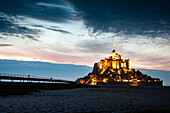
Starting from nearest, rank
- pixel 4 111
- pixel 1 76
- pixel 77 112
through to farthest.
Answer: pixel 4 111
pixel 77 112
pixel 1 76

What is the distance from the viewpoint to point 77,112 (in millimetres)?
17125

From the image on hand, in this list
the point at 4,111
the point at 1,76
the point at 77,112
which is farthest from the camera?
the point at 1,76

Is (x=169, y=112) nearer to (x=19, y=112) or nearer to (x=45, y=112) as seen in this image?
(x=45, y=112)

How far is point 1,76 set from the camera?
5891cm

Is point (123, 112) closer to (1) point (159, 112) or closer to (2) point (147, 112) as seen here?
(2) point (147, 112)

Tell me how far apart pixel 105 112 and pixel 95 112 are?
1.02m

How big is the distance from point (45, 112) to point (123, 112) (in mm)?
7823

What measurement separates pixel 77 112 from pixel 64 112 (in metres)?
1.29

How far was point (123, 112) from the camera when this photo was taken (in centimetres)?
1780

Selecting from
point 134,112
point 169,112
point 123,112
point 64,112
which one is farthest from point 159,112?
point 64,112

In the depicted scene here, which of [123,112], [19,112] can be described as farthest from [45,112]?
[123,112]

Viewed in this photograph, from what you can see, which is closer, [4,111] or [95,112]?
[4,111]

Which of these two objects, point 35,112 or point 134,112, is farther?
point 134,112

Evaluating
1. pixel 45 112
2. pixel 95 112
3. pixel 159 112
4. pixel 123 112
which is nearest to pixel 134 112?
pixel 123 112
